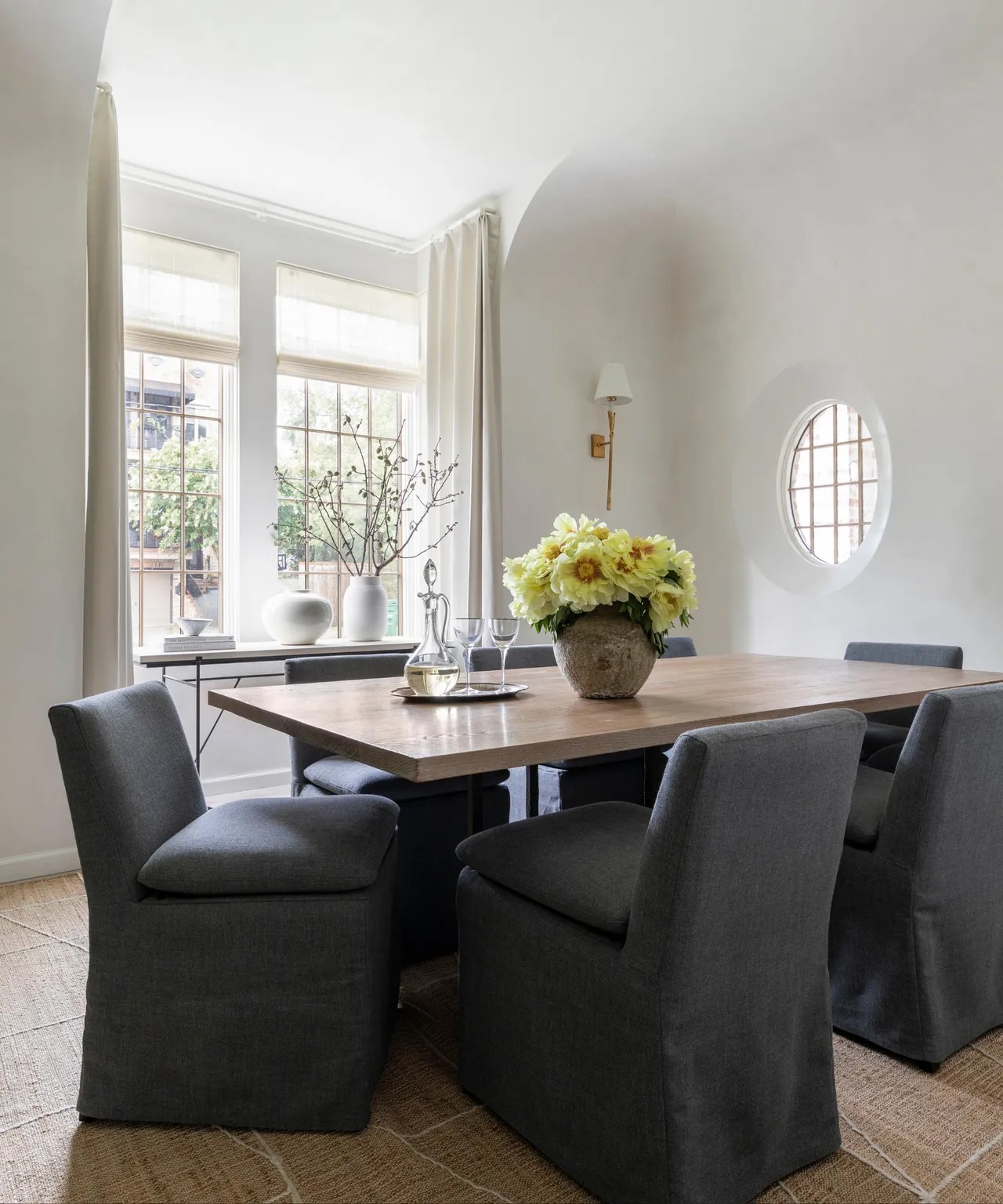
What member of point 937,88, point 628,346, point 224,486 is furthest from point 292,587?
point 937,88

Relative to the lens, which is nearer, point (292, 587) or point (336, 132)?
point (336, 132)

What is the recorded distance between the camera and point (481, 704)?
1.82 metres

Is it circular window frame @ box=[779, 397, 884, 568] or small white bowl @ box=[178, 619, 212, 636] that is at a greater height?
circular window frame @ box=[779, 397, 884, 568]

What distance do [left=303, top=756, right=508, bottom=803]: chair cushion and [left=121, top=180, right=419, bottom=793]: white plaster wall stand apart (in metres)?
1.67

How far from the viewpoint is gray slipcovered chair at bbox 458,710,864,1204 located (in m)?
1.16

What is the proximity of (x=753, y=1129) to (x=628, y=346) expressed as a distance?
407 centimetres

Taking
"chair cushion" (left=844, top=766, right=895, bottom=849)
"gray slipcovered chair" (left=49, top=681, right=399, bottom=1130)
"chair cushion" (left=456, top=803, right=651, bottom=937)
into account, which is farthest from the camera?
"chair cushion" (left=844, top=766, right=895, bottom=849)

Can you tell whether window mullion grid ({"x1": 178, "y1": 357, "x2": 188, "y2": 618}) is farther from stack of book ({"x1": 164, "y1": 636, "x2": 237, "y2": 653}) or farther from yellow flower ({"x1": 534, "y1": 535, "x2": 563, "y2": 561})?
yellow flower ({"x1": 534, "y1": 535, "x2": 563, "y2": 561})

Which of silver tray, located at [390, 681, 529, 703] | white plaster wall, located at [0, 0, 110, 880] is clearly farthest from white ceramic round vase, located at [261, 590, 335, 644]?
silver tray, located at [390, 681, 529, 703]

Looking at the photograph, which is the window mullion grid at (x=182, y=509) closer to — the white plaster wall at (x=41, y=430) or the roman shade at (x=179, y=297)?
the roman shade at (x=179, y=297)

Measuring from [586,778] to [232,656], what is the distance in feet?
5.23

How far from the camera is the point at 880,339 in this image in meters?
3.70

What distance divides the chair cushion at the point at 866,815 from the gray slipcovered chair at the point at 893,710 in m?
0.57

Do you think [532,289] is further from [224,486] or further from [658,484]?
[224,486]
